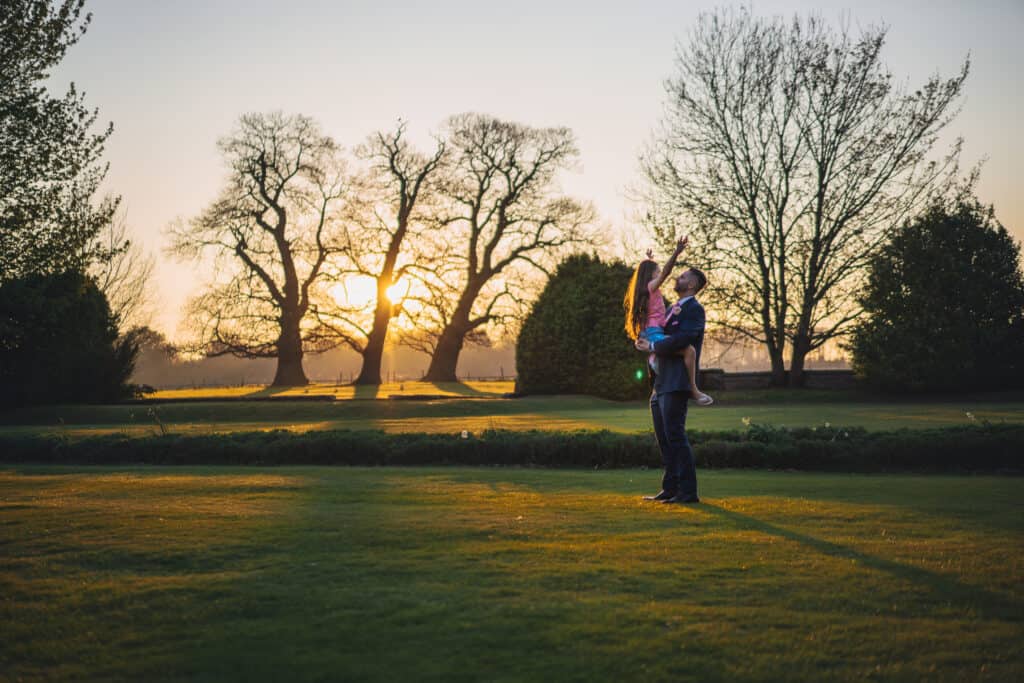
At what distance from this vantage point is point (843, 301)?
36.6 m

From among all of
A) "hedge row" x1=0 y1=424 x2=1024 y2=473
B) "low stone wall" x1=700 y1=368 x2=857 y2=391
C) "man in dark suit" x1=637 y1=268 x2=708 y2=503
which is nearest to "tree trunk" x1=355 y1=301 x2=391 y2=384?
"low stone wall" x1=700 y1=368 x2=857 y2=391

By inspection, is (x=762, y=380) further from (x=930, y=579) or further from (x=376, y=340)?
(x=930, y=579)

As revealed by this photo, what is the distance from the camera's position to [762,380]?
39.3 metres

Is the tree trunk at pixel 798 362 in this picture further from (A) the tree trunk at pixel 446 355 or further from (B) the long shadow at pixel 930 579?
(B) the long shadow at pixel 930 579

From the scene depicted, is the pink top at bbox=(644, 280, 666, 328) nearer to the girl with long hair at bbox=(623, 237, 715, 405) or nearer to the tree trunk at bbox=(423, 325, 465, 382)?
the girl with long hair at bbox=(623, 237, 715, 405)

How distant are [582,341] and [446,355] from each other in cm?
1831

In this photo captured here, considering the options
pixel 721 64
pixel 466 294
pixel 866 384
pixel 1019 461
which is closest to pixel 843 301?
pixel 866 384

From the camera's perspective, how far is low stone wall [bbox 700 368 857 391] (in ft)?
126

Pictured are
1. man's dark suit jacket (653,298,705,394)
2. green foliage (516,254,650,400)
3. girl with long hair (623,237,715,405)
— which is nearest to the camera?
man's dark suit jacket (653,298,705,394)

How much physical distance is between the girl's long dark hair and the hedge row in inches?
206

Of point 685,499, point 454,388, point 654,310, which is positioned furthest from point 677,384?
point 454,388

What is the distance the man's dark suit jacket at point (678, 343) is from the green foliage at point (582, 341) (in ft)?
82.1

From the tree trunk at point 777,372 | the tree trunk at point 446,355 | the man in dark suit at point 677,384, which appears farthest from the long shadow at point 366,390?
the man in dark suit at point 677,384

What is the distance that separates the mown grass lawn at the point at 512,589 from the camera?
396cm
